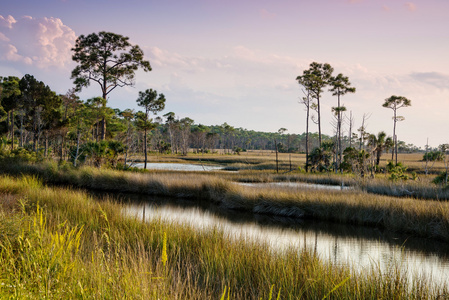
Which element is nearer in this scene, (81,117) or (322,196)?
(322,196)

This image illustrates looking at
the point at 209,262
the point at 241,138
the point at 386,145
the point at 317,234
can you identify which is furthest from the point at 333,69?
the point at 241,138

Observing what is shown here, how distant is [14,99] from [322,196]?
1366 inches

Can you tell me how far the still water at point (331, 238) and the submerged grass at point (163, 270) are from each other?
79cm

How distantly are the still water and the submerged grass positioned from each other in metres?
0.79

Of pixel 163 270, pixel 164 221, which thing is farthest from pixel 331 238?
pixel 163 270

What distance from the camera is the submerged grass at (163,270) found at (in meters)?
3.01

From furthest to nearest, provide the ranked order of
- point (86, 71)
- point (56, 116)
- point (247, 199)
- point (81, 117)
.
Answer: point (56, 116)
point (86, 71)
point (81, 117)
point (247, 199)

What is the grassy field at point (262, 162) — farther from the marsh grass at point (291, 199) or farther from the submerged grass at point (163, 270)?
the submerged grass at point (163, 270)

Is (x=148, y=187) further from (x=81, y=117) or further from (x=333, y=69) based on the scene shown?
(x=333, y=69)

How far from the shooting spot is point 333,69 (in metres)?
34.9

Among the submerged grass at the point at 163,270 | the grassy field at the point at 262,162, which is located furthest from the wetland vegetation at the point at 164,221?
the grassy field at the point at 262,162

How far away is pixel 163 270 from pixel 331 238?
8.38 meters

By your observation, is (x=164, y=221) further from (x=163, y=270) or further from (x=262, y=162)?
(x=262, y=162)

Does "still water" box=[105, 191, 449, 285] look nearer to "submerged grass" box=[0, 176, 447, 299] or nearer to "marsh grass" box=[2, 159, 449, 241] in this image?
"marsh grass" box=[2, 159, 449, 241]
